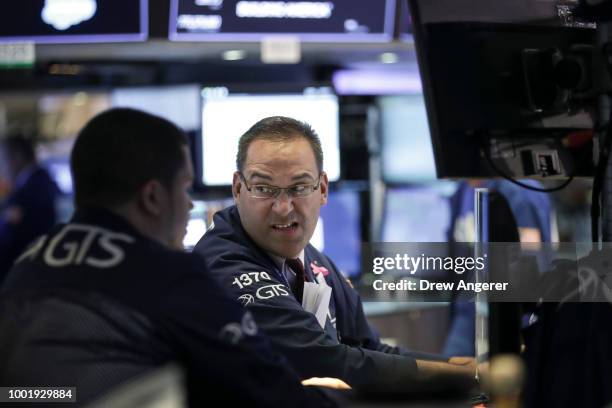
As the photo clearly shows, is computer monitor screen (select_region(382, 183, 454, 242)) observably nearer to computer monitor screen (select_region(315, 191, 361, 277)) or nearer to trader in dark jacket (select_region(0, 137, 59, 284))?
computer monitor screen (select_region(315, 191, 361, 277))

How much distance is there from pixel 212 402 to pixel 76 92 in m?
3.97

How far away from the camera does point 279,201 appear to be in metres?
2.54

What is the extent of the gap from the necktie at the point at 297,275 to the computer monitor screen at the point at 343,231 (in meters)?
2.18

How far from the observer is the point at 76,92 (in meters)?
5.50

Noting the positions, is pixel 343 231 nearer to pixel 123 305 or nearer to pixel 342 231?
pixel 342 231

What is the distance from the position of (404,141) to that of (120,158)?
3.98m

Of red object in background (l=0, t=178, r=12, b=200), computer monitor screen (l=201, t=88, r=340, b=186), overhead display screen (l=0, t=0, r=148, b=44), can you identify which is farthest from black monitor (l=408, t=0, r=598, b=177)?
red object in background (l=0, t=178, r=12, b=200)

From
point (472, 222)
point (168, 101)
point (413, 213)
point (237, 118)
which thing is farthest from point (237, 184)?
point (413, 213)

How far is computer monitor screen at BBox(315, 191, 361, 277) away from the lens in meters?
5.03

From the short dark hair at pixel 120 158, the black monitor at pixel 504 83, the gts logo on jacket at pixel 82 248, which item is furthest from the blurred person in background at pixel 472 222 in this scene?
the gts logo on jacket at pixel 82 248

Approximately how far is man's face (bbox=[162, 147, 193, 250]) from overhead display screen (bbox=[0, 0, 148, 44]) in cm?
196

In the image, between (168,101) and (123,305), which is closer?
(123,305)

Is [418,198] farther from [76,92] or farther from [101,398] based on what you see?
[101,398]

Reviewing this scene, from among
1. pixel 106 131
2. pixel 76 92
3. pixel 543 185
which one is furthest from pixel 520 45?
pixel 76 92
